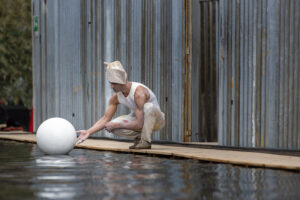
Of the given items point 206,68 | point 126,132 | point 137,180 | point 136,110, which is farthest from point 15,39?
point 137,180

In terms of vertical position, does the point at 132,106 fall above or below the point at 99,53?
below

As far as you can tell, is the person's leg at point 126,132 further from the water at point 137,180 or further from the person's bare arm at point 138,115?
the water at point 137,180

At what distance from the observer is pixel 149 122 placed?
11375 millimetres

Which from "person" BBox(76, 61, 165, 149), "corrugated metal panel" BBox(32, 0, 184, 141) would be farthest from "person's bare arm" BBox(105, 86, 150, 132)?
"corrugated metal panel" BBox(32, 0, 184, 141)

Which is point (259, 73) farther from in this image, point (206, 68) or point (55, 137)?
point (55, 137)

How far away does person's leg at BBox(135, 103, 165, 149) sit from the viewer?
11.3m

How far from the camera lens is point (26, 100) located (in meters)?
33.0

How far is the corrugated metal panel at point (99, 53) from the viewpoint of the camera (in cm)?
1468

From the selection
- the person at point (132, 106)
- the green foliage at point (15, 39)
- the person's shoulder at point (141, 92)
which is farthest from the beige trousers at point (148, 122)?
the green foliage at point (15, 39)

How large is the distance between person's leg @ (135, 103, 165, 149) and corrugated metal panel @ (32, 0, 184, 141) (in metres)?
2.67

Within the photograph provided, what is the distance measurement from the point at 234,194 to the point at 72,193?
1477 mm

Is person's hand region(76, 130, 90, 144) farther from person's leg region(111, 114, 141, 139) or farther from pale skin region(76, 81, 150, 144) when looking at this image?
person's leg region(111, 114, 141, 139)

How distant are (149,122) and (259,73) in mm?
2400

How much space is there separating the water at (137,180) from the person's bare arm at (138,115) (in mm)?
1086
